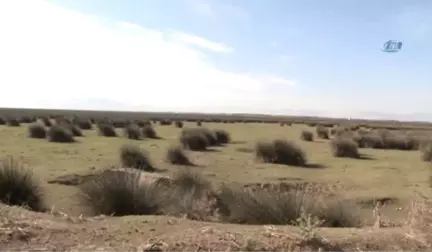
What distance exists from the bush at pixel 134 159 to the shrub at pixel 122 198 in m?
9.42

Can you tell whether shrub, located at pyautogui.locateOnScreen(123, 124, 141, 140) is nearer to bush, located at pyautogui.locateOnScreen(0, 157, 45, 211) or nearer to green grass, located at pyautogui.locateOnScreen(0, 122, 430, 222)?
green grass, located at pyautogui.locateOnScreen(0, 122, 430, 222)

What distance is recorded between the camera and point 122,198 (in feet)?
37.1

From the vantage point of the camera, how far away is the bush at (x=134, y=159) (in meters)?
21.7

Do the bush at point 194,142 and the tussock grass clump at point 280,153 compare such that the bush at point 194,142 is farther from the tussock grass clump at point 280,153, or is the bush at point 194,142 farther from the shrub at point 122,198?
the shrub at point 122,198

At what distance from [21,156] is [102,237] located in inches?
693

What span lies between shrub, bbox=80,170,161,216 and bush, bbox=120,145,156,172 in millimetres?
9423

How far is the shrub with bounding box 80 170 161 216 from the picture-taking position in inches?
442

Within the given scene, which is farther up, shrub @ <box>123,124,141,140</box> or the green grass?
shrub @ <box>123,124,141,140</box>

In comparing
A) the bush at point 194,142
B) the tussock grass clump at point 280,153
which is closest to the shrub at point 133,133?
the bush at point 194,142

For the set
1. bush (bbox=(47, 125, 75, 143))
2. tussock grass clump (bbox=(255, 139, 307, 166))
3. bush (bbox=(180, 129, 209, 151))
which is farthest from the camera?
bush (bbox=(47, 125, 75, 143))

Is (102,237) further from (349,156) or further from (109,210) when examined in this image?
(349,156)

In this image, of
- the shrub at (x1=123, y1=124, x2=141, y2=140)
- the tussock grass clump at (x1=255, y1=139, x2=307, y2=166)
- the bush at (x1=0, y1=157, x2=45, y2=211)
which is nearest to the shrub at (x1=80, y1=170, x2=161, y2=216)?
the bush at (x1=0, y1=157, x2=45, y2=211)

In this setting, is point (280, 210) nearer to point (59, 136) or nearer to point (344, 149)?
point (344, 149)

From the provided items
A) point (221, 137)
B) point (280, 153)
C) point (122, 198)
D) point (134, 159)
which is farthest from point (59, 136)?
point (122, 198)
